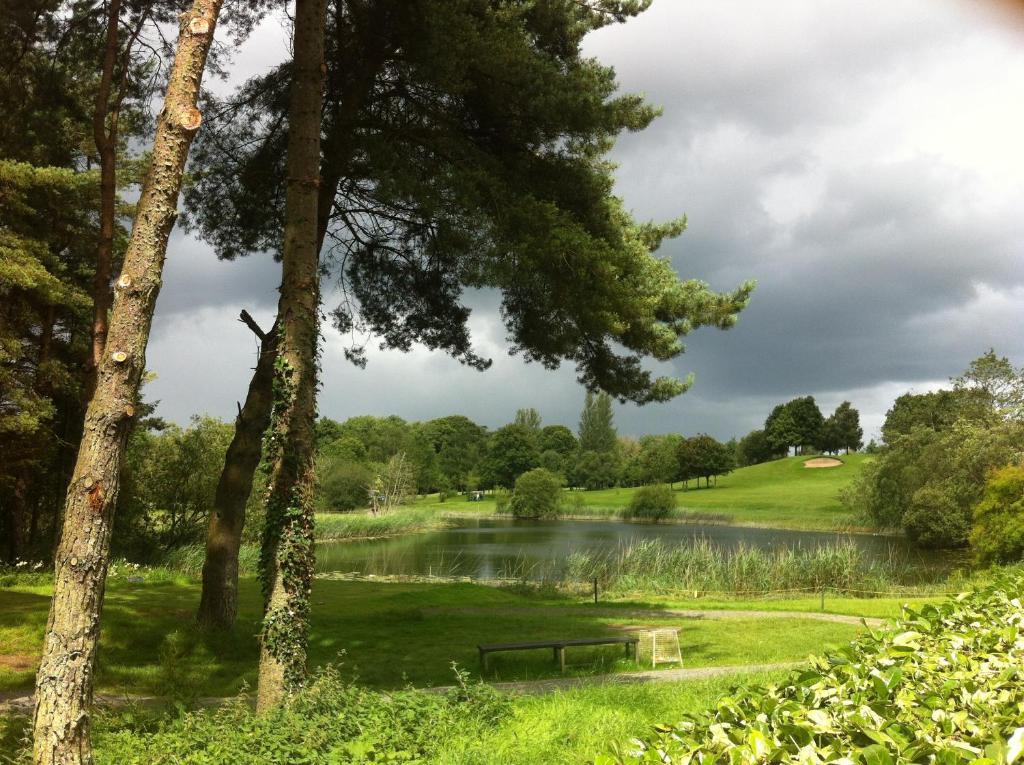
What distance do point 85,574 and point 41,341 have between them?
1765 centimetres

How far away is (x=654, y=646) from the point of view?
981 cm

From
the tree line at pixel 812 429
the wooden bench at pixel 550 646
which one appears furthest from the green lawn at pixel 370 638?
the tree line at pixel 812 429

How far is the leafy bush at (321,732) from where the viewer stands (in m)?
4.71

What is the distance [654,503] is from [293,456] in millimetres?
52848

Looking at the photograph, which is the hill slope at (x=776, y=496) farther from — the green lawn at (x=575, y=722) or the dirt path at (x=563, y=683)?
the green lawn at (x=575, y=722)

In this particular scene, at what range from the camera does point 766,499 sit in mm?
65875

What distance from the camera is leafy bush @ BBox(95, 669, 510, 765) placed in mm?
4711

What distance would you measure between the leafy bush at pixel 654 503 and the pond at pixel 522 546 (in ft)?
6.59

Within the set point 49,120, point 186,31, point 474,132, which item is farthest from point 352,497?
point 186,31

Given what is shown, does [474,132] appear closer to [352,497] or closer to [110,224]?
[110,224]

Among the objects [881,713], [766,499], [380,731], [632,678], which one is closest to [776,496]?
[766,499]

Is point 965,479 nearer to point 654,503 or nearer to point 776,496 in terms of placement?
point 654,503

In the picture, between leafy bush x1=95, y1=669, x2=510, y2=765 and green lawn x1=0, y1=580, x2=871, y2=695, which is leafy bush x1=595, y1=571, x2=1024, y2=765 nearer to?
leafy bush x1=95, y1=669, x2=510, y2=765

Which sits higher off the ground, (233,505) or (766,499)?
(233,505)
